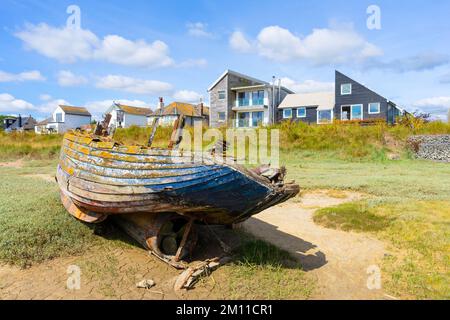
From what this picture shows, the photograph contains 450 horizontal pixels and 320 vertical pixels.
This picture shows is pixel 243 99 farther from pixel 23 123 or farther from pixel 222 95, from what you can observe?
pixel 23 123

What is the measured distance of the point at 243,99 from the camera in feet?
115

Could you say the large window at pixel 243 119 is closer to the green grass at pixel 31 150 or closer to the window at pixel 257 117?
the window at pixel 257 117

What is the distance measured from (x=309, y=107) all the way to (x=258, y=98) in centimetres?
541

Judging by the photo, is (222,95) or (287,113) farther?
(222,95)

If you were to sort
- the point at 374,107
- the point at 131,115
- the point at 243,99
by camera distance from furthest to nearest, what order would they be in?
the point at 131,115, the point at 243,99, the point at 374,107

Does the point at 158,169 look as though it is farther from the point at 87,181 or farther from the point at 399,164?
the point at 399,164

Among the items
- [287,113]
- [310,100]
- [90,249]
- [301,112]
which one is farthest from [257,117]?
[90,249]

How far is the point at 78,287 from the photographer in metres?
4.16

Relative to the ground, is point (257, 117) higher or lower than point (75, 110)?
lower

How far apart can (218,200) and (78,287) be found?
2.16 metres

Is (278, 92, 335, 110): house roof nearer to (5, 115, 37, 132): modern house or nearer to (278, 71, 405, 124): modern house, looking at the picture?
(278, 71, 405, 124): modern house

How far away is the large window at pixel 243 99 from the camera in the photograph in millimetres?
34731
